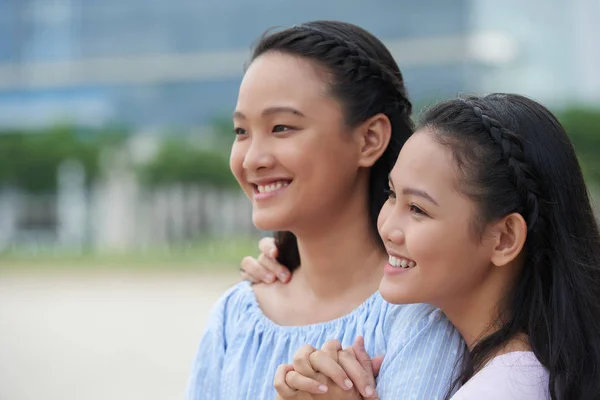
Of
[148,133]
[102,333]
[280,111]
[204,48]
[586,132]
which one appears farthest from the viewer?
[204,48]

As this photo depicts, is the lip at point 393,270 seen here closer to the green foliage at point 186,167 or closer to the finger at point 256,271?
the finger at point 256,271

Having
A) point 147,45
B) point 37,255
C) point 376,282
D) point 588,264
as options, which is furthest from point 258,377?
point 147,45

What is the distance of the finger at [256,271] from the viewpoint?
2014 millimetres

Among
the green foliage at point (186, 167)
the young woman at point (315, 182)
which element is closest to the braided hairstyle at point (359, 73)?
the young woman at point (315, 182)

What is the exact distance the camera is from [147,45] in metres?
29.6

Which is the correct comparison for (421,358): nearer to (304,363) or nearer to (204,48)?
(304,363)

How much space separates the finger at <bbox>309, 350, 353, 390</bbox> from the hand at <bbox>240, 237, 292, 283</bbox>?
0.43m

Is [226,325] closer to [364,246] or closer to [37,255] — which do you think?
[364,246]

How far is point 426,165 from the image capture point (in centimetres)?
155

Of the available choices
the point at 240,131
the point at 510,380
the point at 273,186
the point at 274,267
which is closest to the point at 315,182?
the point at 273,186

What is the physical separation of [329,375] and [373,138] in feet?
1.76

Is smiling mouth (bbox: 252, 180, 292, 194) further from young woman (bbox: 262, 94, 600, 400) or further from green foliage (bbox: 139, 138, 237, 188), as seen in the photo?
green foliage (bbox: 139, 138, 237, 188)

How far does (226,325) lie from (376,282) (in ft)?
1.19

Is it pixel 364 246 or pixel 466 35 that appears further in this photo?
pixel 466 35
